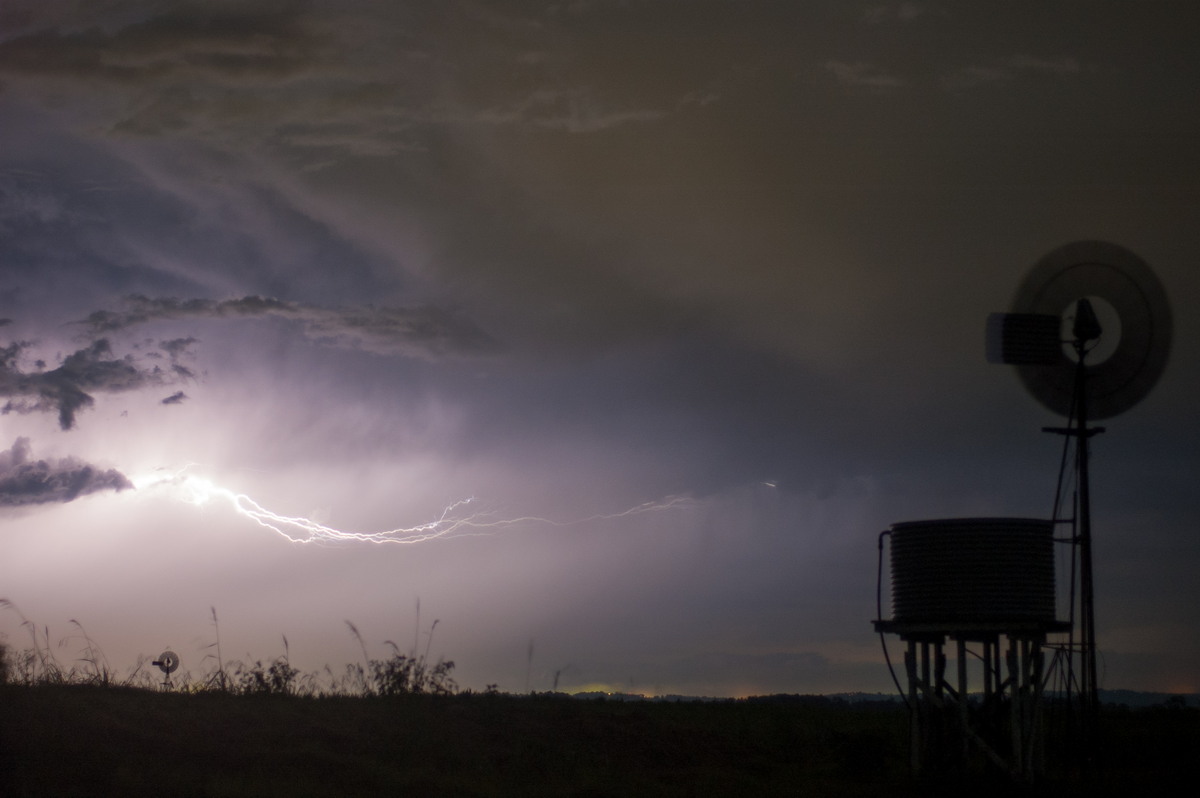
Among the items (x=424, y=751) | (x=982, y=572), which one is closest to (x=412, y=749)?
(x=424, y=751)

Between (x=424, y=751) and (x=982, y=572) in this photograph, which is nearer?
(x=982, y=572)

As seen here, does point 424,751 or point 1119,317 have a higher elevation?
point 1119,317

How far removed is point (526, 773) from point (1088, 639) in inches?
519

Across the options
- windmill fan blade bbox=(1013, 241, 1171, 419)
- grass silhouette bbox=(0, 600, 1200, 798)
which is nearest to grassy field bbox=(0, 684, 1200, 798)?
grass silhouette bbox=(0, 600, 1200, 798)

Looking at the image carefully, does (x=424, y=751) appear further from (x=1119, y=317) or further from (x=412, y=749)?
(x=1119, y=317)

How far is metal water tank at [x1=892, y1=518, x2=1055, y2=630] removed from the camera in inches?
907

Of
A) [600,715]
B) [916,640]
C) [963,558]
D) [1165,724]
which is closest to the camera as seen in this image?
[963,558]

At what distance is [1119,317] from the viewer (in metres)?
26.2

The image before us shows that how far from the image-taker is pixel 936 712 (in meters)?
26.7

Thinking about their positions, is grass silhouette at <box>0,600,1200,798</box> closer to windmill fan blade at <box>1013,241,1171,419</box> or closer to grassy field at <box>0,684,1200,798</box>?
grassy field at <box>0,684,1200,798</box>

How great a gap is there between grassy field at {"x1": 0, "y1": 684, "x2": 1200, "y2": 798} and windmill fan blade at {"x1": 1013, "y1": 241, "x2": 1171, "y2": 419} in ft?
30.6

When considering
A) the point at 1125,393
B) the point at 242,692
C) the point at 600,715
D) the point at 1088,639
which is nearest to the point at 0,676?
the point at 242,692

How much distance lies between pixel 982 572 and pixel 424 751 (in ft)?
43.5

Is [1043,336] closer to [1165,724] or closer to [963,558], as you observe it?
[963,558]
